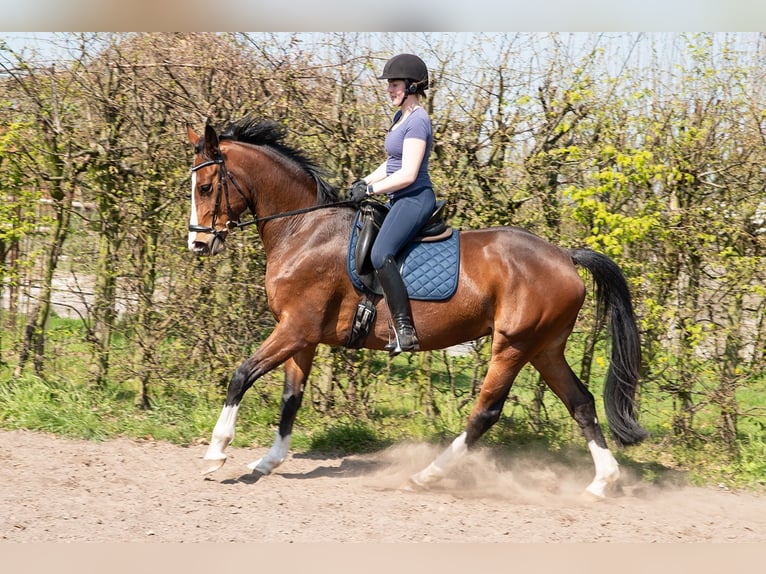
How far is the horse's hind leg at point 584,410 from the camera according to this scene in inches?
240

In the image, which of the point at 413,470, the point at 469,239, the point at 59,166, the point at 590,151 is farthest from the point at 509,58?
the point at 59,166

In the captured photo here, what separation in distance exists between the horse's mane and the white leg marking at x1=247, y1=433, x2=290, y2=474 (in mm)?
1852

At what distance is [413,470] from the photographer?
651 centimetres

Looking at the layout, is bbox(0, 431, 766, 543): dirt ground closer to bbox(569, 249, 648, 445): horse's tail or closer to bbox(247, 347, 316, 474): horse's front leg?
bbox(247, 347, 316, 474): horse's front leg

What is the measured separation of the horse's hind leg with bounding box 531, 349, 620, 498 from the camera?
240 inches

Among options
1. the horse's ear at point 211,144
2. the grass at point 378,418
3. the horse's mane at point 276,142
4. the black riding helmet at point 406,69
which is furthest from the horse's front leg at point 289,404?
the black riding helmet at point 406,69

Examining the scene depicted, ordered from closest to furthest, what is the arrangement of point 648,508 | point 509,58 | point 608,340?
point 648,508 → point 608,340 → point 509,58

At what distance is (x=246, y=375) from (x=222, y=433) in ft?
1.50

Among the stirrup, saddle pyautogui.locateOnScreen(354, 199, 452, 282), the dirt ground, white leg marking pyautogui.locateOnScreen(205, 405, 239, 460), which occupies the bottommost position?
the dirt ground

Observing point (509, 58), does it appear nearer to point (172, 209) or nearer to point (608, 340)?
point (608, 340)

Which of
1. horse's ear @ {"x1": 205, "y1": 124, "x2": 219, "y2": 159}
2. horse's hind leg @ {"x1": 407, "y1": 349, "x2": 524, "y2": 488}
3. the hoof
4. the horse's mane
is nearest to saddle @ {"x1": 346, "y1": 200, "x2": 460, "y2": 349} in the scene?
the horse's mane

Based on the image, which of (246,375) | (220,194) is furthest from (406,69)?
(246,375)

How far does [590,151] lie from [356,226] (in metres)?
2.24

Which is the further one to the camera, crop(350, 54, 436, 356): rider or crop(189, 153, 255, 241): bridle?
crop(189, 153, 255, 241): bridle
